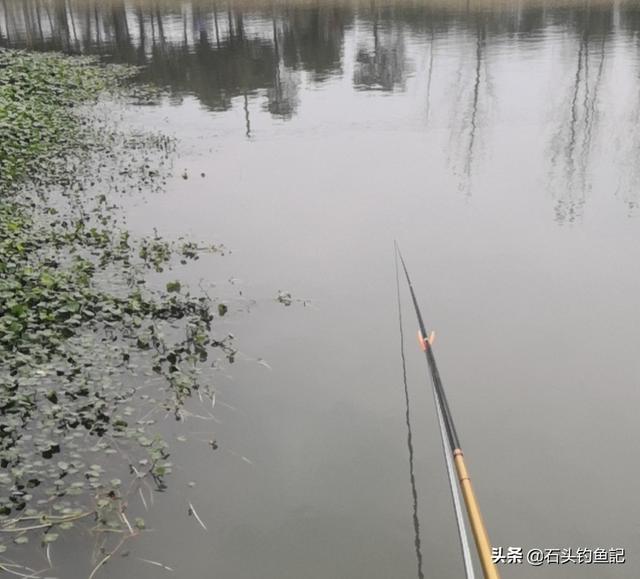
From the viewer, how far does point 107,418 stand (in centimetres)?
693

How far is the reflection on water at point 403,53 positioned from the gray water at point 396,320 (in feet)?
0.81

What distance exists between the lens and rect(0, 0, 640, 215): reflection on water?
1941 centimetres

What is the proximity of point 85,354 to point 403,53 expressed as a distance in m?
28.5

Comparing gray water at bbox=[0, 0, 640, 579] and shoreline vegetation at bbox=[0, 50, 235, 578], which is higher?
shoreline vegetation at bbox=[0, 50, 235, 578]

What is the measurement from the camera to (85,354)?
25.8 ft

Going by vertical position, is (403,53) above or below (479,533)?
below

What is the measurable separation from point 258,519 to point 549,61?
27.7m

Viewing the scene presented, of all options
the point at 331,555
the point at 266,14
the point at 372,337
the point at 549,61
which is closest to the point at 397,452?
the point at 331,555

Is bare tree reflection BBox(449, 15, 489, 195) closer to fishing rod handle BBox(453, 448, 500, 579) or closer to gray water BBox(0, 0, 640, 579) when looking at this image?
gray water BBox(0, 0, 640, 579)

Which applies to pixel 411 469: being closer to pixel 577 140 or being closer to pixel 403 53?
pixel 577 140

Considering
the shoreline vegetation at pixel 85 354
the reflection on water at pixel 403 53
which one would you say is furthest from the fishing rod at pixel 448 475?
the reflection on water at pixel 403 53

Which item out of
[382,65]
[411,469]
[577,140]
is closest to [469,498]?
[411,469]

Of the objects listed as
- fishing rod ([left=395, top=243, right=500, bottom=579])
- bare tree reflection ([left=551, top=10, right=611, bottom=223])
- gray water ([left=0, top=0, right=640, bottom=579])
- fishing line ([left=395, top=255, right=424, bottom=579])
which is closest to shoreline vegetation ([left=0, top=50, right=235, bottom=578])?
gray water ([left=0, top=0, right=640, bottom=579])

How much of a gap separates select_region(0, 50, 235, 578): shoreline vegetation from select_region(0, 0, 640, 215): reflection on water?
7.42 m
